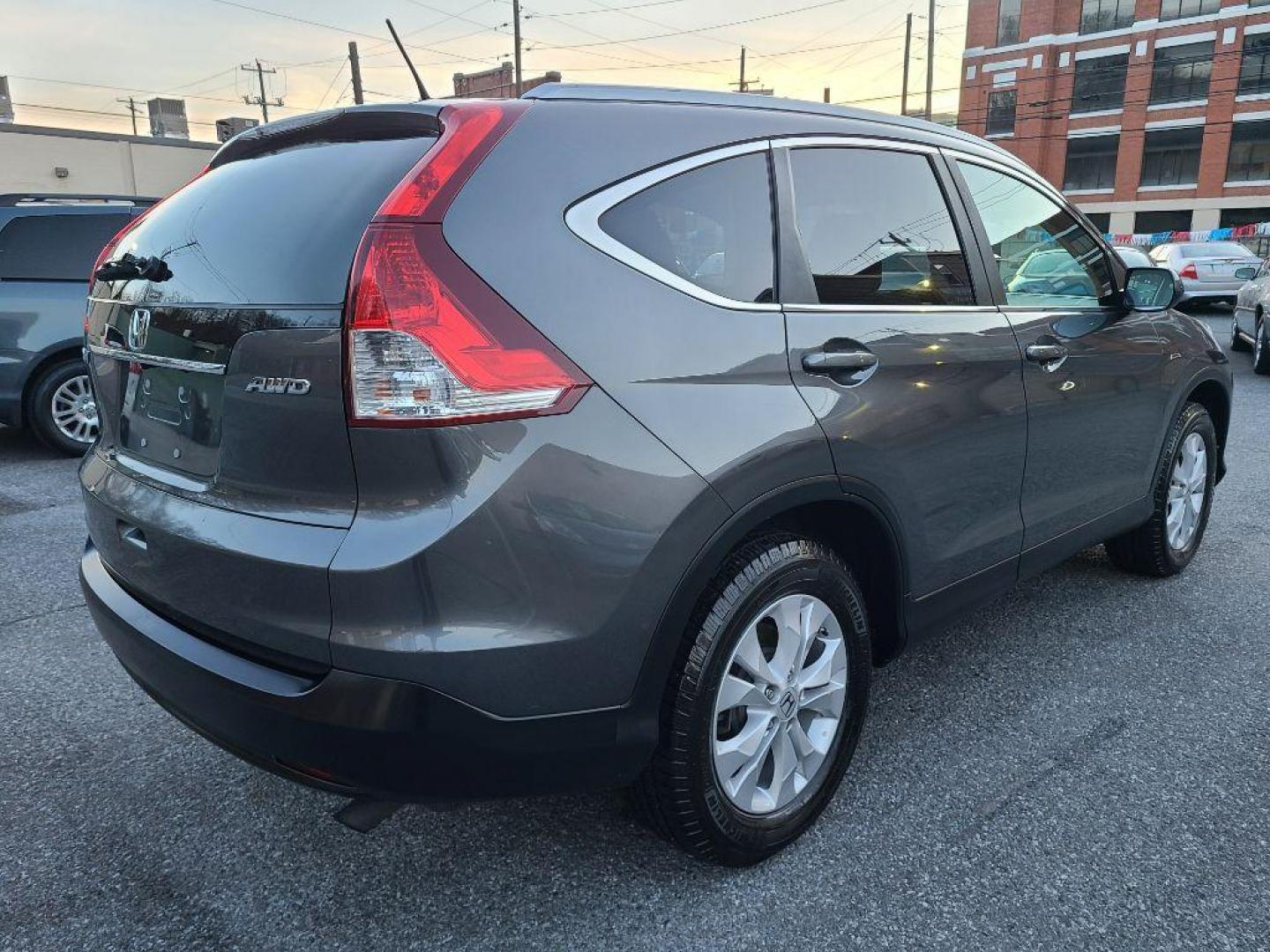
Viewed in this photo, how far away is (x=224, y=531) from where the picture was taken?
1.86 m

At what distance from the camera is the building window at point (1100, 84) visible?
48219 mm

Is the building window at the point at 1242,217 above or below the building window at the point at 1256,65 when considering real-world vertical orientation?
below

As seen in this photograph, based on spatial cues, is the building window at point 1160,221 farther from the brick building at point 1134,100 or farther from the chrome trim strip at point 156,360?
the chrome trim strip at point 156,360

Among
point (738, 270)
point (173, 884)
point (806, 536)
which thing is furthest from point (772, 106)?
point (173, 884)

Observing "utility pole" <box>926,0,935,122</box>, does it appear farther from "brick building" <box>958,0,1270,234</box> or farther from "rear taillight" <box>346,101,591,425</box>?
"rear taillight" <box>346,101,591,425</box>

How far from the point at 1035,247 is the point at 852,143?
1.04 m

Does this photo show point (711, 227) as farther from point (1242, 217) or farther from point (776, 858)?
point (1242, 217)

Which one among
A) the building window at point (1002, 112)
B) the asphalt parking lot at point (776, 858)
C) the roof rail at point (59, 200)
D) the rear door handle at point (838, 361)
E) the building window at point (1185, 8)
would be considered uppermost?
the building window at point (1185, 8)

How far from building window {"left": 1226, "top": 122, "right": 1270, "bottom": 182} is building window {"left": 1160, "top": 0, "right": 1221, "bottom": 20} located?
5.75m

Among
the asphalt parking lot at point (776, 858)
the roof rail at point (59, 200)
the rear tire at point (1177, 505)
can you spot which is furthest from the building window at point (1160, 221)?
the asphalt parking lot at point (776, 858)

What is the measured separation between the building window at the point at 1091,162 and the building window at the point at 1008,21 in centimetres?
656

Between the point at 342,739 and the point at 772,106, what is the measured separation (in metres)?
1.79

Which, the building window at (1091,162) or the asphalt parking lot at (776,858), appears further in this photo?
the building window at (1091,162)

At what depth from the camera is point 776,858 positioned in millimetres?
2340
